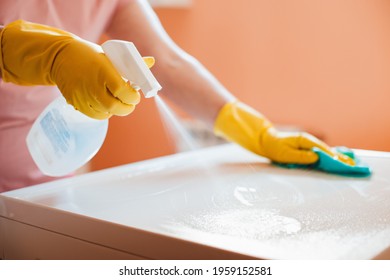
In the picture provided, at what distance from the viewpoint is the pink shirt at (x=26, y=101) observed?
1131 millimetres

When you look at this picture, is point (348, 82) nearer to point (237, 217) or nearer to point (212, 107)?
point (212, 107)

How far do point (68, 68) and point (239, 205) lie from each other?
1.12ft

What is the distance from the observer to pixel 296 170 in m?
1.17

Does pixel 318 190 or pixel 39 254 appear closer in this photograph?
pixel 39 254

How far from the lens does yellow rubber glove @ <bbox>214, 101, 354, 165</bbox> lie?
47.3 inches

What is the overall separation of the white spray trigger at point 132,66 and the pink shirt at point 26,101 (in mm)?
372

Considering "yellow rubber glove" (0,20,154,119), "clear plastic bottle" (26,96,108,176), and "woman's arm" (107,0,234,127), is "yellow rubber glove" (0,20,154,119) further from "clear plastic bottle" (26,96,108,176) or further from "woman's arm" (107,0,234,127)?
"woman's arm" (107,0,234,127)

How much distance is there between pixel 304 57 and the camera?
7.12 feet

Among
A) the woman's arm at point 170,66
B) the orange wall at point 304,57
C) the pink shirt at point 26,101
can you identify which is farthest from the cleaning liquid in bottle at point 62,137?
the orange wall at point 304,57

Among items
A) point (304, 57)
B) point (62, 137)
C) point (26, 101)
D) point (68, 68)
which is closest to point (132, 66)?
point (68, 68)

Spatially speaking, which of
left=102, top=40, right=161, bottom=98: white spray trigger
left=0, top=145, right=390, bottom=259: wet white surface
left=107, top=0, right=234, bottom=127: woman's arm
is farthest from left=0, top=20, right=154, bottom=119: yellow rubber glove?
left=107, top=0, right=234, bottom=127: woman's arm

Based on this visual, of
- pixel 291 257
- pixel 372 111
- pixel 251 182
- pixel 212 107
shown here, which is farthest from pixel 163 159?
pixel 372 111

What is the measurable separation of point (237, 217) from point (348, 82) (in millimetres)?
1399

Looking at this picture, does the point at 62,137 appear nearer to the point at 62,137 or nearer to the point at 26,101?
the point at 62,137
